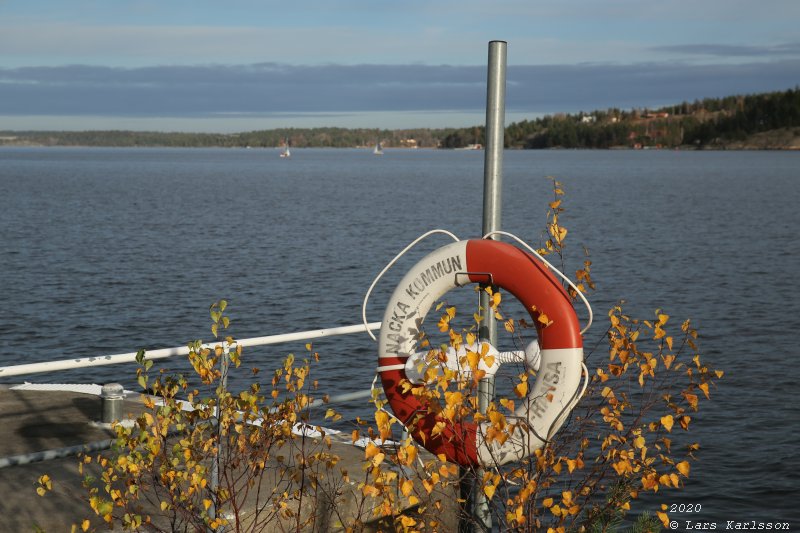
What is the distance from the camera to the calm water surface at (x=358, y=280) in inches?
402

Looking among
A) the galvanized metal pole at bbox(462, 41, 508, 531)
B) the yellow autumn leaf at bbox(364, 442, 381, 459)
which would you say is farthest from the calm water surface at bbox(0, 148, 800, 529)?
the yellow autumn leaf at bbox(364, 442, 381, 459)

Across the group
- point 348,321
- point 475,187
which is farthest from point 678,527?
point 475,187

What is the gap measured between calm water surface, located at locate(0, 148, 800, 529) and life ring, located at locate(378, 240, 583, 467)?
4.55 m

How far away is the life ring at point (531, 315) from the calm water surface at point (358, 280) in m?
4.55

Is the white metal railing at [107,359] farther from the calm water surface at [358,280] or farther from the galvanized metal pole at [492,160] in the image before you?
the calm water surface at [358,280]

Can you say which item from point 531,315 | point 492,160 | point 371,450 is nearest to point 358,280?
point 492,160

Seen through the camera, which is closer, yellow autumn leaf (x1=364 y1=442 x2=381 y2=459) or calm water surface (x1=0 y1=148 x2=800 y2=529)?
yellow autumn leaf (x1=364 y1=442 x2=381 y2=459)

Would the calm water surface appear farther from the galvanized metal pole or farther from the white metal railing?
the white metal railing

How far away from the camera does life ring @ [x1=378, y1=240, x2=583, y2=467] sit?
3906 mm

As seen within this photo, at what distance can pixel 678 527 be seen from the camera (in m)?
7.75

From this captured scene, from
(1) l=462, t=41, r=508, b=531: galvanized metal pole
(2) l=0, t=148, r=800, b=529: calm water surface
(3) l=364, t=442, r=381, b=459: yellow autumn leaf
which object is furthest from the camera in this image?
(2) l=0, t=148, r=800, b=529: calm water surface

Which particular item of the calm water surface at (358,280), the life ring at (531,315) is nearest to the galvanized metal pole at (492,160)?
the life ring at (531,315)

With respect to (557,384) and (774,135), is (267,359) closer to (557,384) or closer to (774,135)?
(557,384)

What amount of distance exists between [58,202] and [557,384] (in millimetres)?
46826
